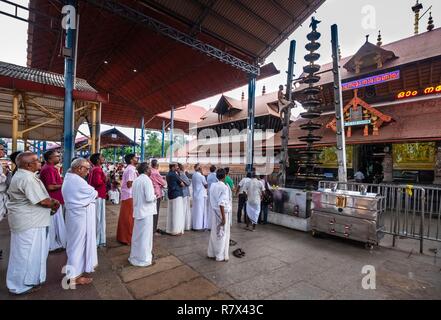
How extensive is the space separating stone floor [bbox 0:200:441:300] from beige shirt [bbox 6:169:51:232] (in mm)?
922

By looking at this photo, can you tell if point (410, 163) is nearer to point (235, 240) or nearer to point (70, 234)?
point (235, 240)

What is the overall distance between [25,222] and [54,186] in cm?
120

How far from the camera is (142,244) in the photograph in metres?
3.91

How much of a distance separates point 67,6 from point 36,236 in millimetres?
6996

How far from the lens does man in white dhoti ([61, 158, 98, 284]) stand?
127 inches

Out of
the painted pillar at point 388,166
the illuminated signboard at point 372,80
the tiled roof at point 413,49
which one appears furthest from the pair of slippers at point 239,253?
the tiled roof at point 413,49

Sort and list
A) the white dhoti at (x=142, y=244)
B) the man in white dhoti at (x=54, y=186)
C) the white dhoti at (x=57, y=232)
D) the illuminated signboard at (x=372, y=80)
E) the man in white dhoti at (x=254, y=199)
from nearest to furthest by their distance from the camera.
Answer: the white dhoti at (x=142, y=244), the man in white dhoti at (x=54, y=186), the white dhoti at (x=57, y=232), the man in white dhoti at (x=254, y=199), the illuminated signboard at (x=372, y=80)

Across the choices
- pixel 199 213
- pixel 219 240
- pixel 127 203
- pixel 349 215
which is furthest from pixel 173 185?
pixel 349 215

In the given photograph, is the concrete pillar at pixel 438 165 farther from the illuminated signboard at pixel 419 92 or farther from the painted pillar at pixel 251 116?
the painted pillar at pixel 251 116

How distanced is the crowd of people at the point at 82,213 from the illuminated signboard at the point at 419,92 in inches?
357

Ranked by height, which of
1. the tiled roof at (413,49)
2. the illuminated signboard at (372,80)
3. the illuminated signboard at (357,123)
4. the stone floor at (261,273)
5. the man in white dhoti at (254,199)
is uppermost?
the tiled roof at (413,49)

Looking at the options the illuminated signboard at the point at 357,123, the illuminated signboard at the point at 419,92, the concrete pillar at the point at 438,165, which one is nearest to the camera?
the concrete pillar at the point at 438,165

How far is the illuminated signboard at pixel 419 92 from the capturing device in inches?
373
